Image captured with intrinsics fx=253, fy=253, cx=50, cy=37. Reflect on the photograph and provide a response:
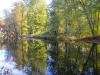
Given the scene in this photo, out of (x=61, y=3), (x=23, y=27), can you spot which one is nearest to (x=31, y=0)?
(x=23, y=27)

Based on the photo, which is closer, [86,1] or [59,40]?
[86,1]

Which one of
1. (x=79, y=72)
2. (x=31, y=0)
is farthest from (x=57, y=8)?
(x=79, y=72)

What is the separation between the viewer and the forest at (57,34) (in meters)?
25.4

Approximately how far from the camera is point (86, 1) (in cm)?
4594

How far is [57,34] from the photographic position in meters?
58.1

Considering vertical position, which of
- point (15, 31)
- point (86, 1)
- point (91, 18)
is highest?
point (86, 1)

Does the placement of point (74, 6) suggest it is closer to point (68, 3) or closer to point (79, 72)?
point (68, 3)

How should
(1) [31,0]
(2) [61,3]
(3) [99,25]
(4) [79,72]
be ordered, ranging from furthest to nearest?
(1) [31,0], (2) [61,3], (3) [99,25], (4) [79,72]

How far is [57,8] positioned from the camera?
59094 mm

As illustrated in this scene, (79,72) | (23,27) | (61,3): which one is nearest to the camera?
(79,72)

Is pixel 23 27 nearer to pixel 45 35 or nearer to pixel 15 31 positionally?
pixel 15 31

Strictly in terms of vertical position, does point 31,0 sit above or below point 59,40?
above

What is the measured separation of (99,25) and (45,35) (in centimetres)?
2262

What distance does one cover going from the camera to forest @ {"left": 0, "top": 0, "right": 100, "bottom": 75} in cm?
2543
